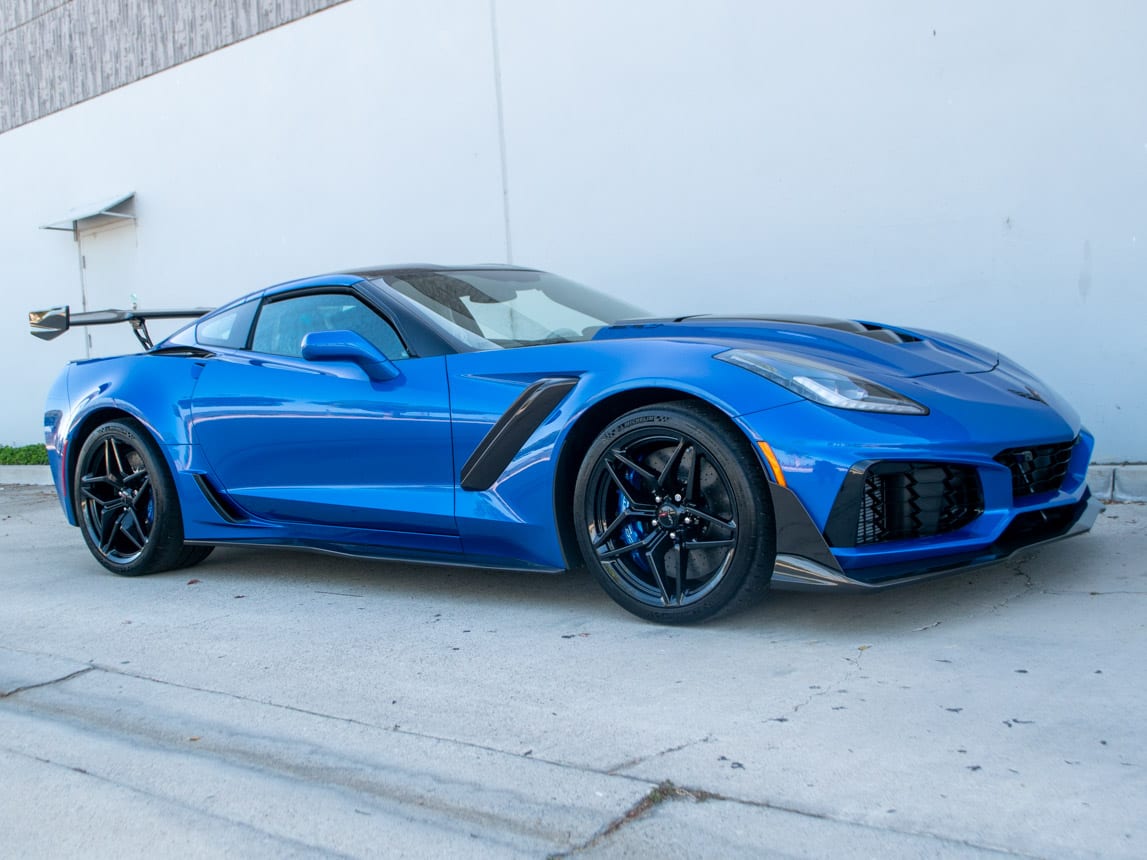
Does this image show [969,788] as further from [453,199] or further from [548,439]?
[453,199]

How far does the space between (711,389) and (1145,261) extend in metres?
3.31

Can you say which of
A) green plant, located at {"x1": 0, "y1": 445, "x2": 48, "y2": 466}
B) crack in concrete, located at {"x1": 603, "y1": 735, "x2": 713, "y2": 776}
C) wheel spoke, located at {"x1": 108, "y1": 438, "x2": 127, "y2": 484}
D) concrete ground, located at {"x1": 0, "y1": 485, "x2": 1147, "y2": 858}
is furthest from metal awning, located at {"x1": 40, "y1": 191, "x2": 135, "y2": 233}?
crack in concrete, located at {"x1": 603, "y1": 735, "x2": 713, "y2": 776}

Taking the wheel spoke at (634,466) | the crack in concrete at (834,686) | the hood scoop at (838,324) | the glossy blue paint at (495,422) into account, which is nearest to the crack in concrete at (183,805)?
the crack in concrete at (834,686)

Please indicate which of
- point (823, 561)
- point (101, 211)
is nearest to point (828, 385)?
point (823, 561)

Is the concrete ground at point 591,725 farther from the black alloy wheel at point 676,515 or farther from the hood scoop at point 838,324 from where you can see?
the hood scoop at point 838,324

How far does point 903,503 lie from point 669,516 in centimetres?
69

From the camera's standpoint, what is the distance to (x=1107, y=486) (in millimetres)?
5512

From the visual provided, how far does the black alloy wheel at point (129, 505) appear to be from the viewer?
5098 millimetres

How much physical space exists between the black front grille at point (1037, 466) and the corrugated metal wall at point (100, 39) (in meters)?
7.94

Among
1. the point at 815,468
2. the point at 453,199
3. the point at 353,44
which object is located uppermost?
the point at 353,44

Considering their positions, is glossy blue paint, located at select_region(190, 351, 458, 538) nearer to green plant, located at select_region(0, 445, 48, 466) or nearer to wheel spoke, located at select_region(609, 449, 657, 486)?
wheel spoke, located at select_region(609, 449, 657, 486)

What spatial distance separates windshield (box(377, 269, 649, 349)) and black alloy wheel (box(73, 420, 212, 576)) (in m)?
1.47

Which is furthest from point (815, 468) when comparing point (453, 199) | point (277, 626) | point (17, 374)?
point (17, 374)

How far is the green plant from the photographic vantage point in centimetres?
1127
